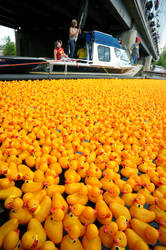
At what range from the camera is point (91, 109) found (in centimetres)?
352

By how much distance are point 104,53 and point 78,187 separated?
10.2 m

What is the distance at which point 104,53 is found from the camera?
977 centimetres

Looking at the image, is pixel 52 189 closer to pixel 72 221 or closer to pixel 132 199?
pixel 72 221

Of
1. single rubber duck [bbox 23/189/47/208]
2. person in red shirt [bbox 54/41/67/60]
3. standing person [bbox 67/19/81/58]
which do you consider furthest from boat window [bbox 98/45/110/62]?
single rubber duck [bbox 23/189/47/208]

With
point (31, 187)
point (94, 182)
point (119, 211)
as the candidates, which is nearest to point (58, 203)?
point (31, 187)

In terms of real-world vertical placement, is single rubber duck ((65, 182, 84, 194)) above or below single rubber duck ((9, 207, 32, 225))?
above

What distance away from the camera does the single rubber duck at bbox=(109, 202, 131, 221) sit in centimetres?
125

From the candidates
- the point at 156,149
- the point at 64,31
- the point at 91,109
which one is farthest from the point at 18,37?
the point at 156,149

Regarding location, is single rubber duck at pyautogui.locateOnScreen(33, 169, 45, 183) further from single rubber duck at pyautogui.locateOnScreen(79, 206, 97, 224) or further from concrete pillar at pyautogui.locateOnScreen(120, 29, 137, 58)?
concrete pillar at pyautogui.locateOnScreen(120, 29, 137, 58)

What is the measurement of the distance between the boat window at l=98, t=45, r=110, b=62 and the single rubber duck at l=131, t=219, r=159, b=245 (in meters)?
9.98

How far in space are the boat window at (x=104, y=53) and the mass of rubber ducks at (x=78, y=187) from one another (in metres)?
8.06

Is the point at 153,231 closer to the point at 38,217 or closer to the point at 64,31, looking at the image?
the point at 38,217

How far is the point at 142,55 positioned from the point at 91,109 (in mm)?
44613

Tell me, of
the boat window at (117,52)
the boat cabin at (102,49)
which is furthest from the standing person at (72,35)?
the boat window at (117,52)
